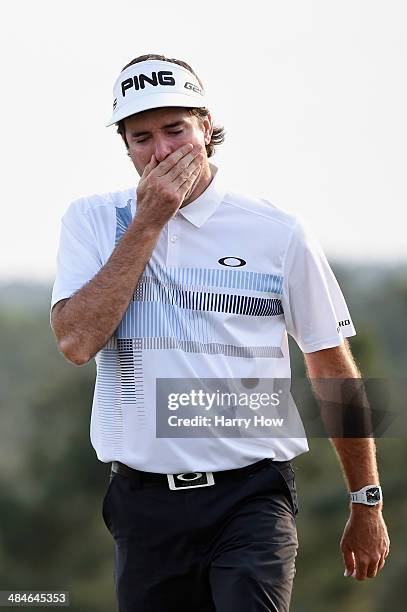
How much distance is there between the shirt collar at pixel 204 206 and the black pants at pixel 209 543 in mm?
1002

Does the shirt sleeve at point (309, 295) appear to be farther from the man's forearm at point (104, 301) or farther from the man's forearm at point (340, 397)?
the man's forearm at point (104, 301)

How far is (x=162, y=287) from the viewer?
17.8 feet

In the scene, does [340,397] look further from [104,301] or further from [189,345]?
[104,301]

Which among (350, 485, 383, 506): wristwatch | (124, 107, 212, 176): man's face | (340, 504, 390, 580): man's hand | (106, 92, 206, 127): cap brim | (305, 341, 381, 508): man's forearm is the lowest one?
(340, 504, 390, 580): man's hand

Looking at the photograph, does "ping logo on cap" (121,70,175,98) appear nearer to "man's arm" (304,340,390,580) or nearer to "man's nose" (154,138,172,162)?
"man's nose" (154,138,172,162)

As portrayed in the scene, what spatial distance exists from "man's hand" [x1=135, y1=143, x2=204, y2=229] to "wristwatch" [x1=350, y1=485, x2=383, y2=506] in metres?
1.33

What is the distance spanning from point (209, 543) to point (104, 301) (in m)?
0.98

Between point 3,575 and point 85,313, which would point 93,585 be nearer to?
point 3,575

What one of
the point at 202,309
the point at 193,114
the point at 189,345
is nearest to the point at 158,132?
the point at 193,114

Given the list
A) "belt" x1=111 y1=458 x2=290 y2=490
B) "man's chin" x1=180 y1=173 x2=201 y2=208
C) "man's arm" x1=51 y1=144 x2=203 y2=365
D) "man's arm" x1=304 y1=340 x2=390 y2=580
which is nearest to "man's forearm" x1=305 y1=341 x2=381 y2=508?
"man's arm" x1=304 y1=340 x2=390 y2=580

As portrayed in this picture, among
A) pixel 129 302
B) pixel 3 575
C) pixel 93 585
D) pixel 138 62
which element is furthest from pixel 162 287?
pixel 3 575

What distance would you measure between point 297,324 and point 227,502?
2.64 feet

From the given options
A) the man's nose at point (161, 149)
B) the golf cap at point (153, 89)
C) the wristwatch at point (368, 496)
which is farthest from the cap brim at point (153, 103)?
the wristwatch at point (368, 496)

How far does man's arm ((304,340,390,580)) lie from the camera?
5.59 metres
